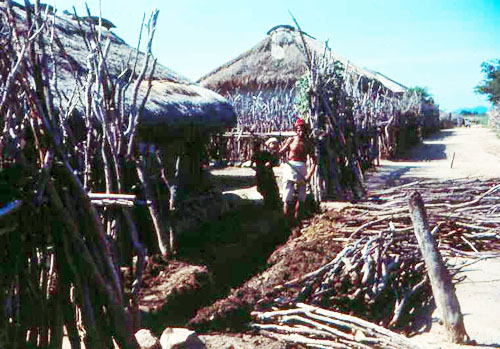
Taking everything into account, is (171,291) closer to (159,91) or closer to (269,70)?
(159,91)

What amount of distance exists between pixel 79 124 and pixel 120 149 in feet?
3.92

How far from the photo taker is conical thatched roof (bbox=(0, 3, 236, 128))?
251 inches

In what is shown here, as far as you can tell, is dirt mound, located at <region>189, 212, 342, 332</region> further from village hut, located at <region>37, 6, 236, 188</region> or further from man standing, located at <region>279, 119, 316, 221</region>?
village hut, located at <region>37, 6, 236, 188</region>

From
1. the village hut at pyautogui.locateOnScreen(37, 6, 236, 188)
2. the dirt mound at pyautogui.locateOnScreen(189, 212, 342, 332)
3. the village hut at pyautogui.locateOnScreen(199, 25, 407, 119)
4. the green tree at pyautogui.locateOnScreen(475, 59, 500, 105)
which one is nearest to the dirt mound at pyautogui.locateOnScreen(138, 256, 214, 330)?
the dirt mound at pyautogui.locateOnScreen(189, 212, 342, 332)

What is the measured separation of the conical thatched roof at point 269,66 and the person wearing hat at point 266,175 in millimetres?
10414

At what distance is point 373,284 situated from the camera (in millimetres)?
4336

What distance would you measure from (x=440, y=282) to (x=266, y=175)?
4531 millimetres

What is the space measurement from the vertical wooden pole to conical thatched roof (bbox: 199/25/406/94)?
14.7m

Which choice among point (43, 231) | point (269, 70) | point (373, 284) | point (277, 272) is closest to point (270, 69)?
point (269, 70)

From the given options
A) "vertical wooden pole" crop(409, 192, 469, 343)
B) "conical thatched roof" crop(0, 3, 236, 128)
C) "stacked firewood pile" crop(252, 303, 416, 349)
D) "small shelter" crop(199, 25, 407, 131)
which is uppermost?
"small shelter" crop(199, 25, 407, 131)

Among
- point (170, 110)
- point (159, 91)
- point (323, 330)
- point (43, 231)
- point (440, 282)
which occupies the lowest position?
point (323, 330)

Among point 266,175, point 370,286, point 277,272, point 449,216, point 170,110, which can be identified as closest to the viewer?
point 370,286

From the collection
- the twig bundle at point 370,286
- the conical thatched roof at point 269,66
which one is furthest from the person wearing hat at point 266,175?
the conical thatched roof at point 269,66

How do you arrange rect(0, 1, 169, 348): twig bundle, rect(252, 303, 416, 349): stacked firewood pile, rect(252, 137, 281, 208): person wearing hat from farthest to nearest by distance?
1. rect(252, 137, 281, 208): person wearing hat
2. rect(252, 303, 416, 349): stacked firewood pile
3. rect(0, 1, 169, 348): twig bundle
